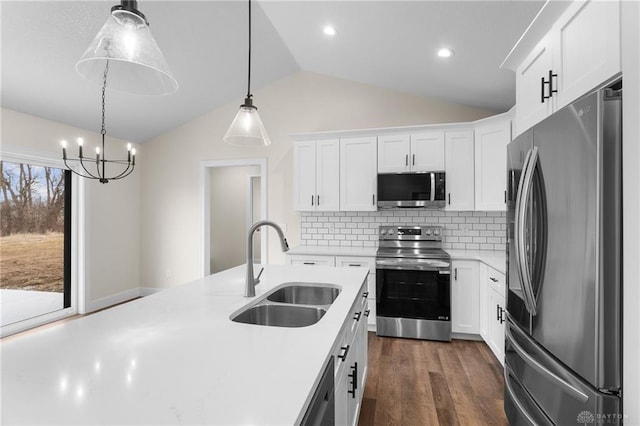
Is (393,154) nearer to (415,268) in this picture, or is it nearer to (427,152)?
(427,152)

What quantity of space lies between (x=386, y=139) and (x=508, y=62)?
5.59ft

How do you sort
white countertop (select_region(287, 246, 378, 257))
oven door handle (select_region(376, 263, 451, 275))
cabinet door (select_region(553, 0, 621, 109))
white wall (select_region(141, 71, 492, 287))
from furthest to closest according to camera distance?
white wall (select_region(141, 71, 492, 287)) → white countertop (select_region(287, 246, 378, 257)) → oven door handle (select_region(376, 263, 451, 275)) → cabinet door (select_region(553, 0, 621, 109))

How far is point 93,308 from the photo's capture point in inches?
169

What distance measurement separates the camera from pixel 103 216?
14.6ft

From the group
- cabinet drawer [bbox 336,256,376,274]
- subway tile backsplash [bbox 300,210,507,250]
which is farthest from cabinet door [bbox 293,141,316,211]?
cabinet drawer [bbox 336,256,376,274]

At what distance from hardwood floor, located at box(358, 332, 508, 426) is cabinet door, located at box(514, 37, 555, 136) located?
189cm

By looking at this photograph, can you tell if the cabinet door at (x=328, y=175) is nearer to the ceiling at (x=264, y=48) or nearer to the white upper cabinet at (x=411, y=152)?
the white upper cabinet at (x=411, y=152)

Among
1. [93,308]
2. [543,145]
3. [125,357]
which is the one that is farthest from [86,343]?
[93,308]

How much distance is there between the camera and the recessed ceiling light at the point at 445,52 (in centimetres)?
282

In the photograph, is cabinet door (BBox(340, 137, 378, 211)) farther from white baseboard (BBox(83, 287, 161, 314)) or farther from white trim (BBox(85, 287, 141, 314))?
white trim (BBox(85, 287, 141, 314))

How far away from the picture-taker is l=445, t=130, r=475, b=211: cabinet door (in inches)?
136

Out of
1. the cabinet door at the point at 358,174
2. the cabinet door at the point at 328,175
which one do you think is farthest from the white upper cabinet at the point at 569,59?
the cabinet door at the point at 328,175

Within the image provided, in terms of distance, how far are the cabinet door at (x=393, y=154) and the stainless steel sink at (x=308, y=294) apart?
2.14 metres

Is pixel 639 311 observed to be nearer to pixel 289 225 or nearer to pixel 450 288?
pixel 450 288
